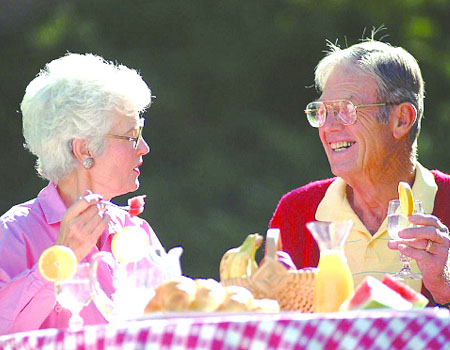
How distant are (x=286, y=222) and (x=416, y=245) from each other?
3.26 feet

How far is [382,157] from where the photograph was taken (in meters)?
3.60

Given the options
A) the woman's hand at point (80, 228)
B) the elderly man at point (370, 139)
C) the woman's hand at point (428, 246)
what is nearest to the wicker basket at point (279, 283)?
the woman's hand at point (428, 246)

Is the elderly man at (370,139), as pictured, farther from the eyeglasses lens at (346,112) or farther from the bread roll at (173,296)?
the bread roll at (173,296)

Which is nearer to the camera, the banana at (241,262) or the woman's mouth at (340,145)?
the banana at (241,262)

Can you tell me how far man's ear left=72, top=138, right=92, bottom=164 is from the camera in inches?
139

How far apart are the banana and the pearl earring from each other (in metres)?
1.17

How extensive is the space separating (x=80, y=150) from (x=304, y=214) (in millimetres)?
944

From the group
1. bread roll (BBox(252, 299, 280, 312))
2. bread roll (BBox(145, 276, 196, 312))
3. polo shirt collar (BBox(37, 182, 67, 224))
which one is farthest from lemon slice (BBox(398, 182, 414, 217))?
polo shirt collar (BBox(37, 182, 67, 224))

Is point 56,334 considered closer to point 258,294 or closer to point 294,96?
point 258,294

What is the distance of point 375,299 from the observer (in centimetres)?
212

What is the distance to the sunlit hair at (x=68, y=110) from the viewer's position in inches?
138

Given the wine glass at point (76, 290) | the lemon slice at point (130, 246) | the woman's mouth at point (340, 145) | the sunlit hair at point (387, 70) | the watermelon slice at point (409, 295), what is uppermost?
the sunlit hair at point (387, 70)

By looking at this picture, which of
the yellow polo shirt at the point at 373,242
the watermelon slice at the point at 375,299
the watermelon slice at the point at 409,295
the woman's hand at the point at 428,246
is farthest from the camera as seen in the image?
the yellow polo shirt at the point at 373,242

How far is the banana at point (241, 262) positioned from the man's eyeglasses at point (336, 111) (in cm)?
122
